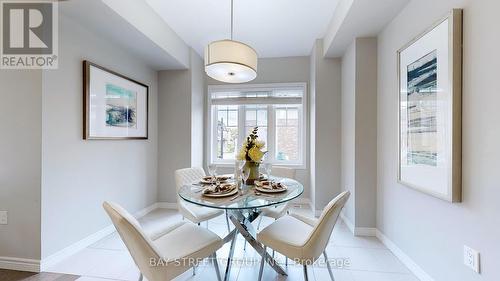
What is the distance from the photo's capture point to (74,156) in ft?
7.45

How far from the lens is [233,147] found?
4.29m

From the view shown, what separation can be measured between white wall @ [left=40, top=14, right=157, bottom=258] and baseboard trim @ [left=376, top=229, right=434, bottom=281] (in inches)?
120

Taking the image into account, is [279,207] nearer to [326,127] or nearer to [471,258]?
[471,258]

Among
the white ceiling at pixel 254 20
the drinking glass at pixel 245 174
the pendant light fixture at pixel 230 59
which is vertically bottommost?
the drinking glass at pixel 245 174

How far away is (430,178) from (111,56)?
131 inches

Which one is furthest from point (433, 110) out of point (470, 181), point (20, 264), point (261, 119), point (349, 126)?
point (20, 264)

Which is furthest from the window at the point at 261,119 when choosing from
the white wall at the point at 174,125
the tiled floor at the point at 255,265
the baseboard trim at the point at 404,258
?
the tiled floor at the point at 255,265

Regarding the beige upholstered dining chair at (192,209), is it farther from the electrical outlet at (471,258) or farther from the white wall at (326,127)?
the electrical outlet at (471,258)

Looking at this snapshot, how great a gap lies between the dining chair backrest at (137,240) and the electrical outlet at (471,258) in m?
1.76

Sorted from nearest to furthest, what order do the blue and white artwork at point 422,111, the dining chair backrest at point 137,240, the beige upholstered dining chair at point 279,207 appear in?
the dining chair backrest at point 137,240 < the blue and white artwork at point 422,111 < the beige upholstered dining chair at point 279,207

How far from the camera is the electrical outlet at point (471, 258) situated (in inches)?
53.2

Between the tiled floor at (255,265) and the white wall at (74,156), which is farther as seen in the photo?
the white wall at (74,156)

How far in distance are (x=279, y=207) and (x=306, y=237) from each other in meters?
0.81

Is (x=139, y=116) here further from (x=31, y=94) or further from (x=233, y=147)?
(x=233, y=147)
